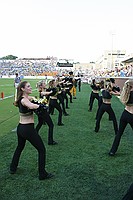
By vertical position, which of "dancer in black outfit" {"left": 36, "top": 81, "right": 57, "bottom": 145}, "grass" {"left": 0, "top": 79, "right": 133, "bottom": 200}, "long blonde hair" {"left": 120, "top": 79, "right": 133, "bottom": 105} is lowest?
"grass" {"left": 0, "top": 79, "right": 133, "bottom": 200}

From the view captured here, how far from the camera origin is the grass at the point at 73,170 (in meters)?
4.71

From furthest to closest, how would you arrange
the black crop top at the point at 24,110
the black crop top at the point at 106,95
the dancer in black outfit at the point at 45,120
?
1. the black crop top at the point at 106,95
2. the dancer in black outfit at the point at 45,120
3. the black crop top at the point at 24,110

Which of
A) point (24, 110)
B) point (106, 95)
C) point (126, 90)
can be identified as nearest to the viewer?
point (24, 110)

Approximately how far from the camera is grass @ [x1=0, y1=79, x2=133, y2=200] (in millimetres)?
4711

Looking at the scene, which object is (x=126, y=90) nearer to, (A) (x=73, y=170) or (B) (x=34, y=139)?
(A) (x=73, y=170)

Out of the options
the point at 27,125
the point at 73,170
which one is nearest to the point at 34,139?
the point at 27,125

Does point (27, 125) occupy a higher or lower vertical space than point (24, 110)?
lower

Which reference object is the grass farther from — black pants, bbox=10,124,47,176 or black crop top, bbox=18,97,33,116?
black crop top, bbox=18,97,33,116

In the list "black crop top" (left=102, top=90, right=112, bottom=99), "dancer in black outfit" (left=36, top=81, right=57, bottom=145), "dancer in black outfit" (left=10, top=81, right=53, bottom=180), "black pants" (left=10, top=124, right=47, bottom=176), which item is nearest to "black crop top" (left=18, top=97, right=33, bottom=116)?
"dancer in black outfit" (left=10, top=81, right=53, bottom=180)

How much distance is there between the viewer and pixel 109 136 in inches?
352

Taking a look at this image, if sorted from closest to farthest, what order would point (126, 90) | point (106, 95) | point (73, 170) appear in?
point (73, 170) → point (126, 90) → point (106, 95)

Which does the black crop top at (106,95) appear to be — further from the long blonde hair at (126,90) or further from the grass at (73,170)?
the long blonde hair at (126,90)

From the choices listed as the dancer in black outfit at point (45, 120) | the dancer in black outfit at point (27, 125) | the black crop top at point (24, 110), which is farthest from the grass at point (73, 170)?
the black crop top at point (24, 110)

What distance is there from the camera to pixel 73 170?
228 inches
